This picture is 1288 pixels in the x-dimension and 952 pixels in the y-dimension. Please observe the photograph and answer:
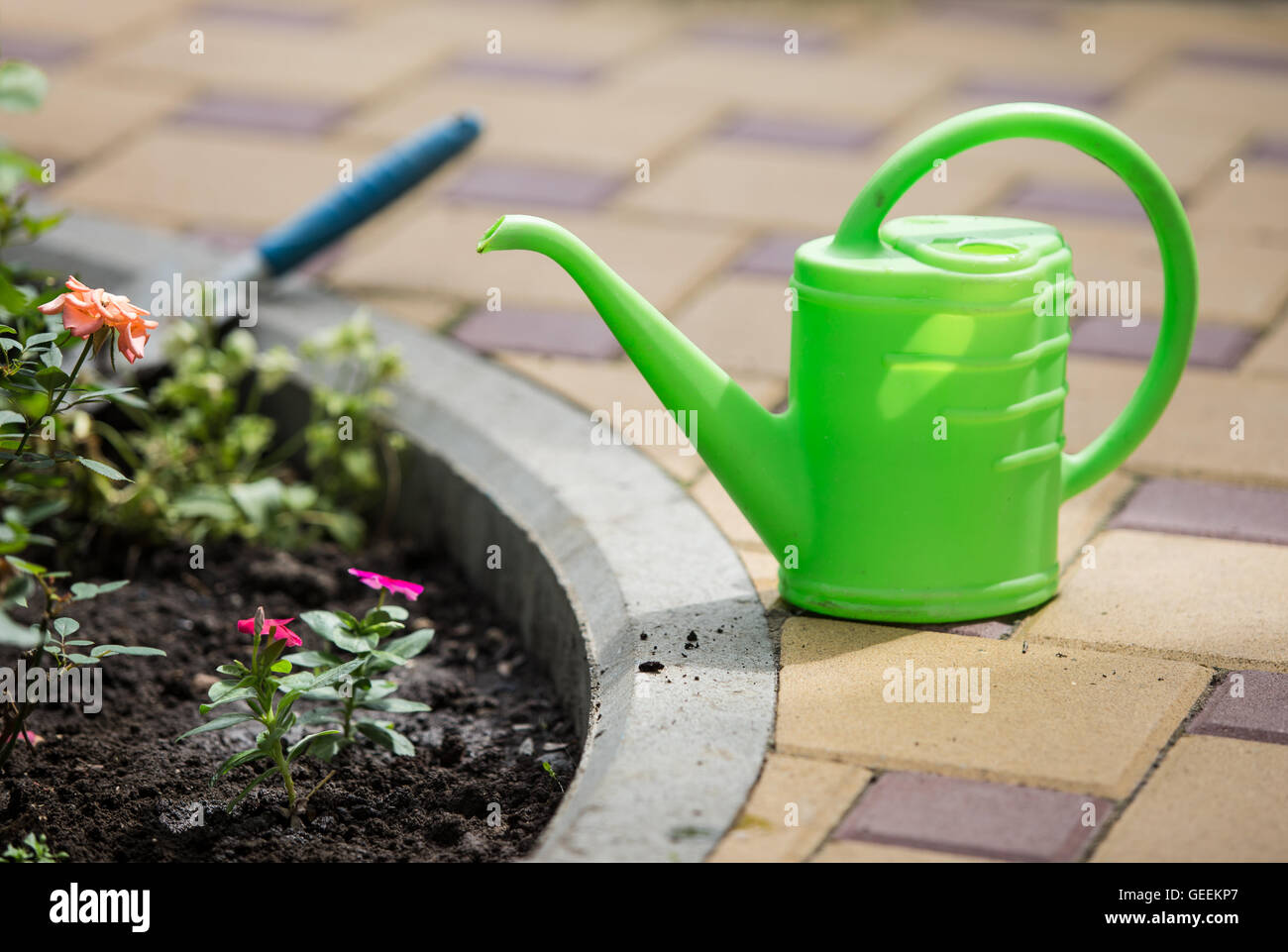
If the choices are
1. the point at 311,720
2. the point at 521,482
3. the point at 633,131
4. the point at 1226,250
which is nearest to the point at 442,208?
the point at 633,131

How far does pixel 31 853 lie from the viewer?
184 centimetres

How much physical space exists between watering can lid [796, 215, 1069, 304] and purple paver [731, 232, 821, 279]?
1319mm

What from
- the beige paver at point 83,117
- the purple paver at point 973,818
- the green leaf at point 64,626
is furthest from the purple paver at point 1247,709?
the beige paver at point 83,117

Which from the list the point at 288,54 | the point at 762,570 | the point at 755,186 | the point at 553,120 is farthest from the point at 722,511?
the point at 288,54

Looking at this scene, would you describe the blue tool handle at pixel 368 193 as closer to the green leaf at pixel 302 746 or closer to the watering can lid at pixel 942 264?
the watering can lid at pixel 942 264

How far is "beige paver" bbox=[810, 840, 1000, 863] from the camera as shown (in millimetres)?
Answer: 1660

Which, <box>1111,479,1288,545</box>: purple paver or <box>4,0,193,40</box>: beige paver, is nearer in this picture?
<box>1111,479,1288,545</box>: purple paver

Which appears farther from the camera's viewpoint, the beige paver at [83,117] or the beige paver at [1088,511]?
the beige paver at [83,117]

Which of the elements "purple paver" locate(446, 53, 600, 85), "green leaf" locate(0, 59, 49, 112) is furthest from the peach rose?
"purple paver" locate(446, 53, 600, 85)

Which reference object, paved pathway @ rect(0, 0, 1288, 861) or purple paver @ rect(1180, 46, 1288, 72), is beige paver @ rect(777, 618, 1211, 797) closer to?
paved pathway @ rect(0, 0, 1288, 861)

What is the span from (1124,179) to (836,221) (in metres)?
1.62

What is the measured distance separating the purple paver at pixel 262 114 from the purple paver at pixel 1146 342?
207 centimetres

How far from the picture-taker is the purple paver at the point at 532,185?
12.4 feet

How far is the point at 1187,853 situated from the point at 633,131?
2.92 m
